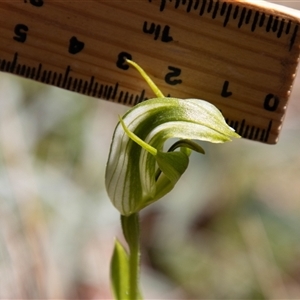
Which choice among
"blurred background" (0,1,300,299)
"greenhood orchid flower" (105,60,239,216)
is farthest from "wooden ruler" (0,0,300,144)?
"blurred background" (0,1,300,299)

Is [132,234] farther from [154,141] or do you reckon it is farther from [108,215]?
[108,215]

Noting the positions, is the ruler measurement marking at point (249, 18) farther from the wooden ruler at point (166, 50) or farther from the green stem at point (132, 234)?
the green stem at point (132, 234)

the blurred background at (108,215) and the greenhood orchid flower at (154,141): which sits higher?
the greenhood orchid flower at (154,141)

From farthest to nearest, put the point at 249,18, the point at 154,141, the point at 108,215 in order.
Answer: the point at 108,215 → the point at 249,18 → the point at 154,141

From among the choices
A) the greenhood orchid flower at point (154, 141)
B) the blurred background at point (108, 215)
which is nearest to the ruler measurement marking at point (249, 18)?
the greenhood orchid flower at point (154, 141)

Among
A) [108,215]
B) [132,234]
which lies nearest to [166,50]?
[132,234]

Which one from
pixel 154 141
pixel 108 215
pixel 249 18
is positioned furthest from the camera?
pixel 108 215

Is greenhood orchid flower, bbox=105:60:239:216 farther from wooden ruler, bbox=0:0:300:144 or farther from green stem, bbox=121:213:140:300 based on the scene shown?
wooden ruler, bbox=0:0:300:144
